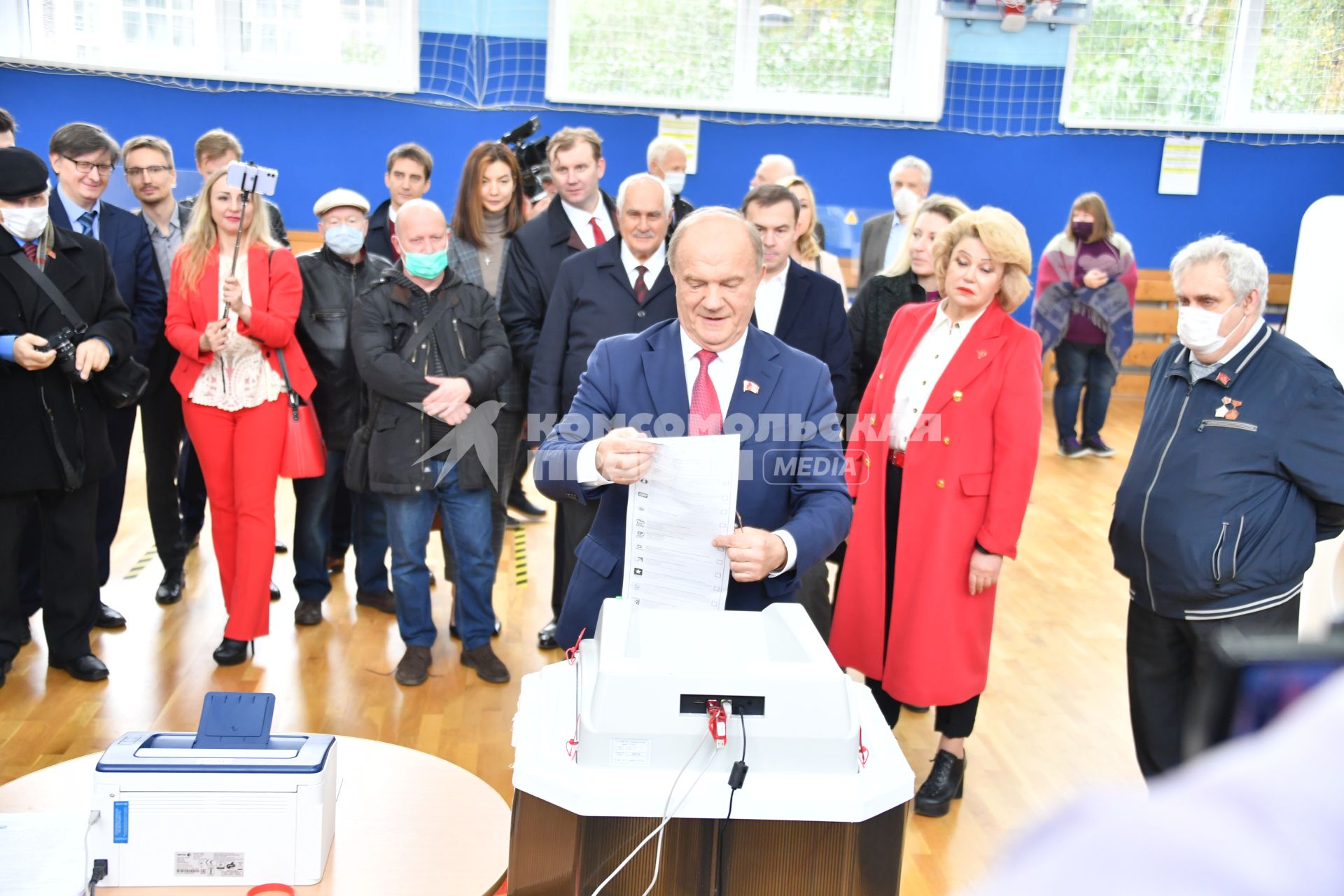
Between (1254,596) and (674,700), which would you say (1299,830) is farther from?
(1254,596)

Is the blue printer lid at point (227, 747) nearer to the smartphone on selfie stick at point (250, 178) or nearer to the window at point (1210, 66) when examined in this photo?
the smartphone on selfie stick at point (250, 178)

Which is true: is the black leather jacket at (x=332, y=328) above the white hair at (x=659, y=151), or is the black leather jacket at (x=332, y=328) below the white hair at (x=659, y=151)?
below

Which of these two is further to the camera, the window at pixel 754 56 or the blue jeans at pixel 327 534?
the window at pixel 754 56

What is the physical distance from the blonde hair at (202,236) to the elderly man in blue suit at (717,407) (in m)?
2.06

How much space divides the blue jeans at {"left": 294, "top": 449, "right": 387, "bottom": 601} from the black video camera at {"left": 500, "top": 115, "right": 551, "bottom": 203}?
1728 millimetres

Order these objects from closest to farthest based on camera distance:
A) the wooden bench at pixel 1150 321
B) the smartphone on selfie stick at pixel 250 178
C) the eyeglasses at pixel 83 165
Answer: the smartphone on selfie stick at pixel 250 178, the eyeglasses at pixel 83 165, the wooden bench at pixel 1150 321

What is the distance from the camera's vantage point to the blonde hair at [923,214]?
3811mm

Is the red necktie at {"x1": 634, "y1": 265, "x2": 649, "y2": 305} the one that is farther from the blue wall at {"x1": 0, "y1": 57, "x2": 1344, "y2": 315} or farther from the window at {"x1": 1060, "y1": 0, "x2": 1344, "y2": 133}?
the window at {"x1": 1060, "y1": 0, "x2": 1344, "y2": 133}

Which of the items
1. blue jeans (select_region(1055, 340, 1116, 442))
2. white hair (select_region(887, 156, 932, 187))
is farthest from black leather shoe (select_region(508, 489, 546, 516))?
blue jeans (select_region(1055, 340, 1116, 442))

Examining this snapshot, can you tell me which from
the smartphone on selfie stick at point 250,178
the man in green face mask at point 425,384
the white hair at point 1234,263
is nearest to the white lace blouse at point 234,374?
the smartphone on selfie stick at point 250,178

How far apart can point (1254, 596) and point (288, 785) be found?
2224mm

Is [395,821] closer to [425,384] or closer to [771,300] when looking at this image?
[425,384]

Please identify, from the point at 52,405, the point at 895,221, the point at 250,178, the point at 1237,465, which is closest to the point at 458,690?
the point at 52,405

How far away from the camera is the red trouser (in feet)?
12.6
